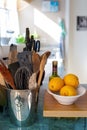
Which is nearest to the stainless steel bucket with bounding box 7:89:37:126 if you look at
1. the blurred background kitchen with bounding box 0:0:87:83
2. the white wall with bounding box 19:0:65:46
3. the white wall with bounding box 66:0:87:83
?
the white wall with bounding box 66:0:87:83

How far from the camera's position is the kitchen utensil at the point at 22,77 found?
81cm

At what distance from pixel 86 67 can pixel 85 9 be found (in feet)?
2.77

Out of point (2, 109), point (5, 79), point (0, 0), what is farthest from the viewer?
point (0, 0)

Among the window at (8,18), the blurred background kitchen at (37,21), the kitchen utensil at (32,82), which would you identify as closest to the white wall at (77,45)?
the blurred background kitchen at (37,21)

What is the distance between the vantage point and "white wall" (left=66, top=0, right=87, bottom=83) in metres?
3.11

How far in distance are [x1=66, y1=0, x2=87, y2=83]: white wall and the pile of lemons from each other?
2365 millimetres

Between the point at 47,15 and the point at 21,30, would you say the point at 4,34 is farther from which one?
the point at 47,15

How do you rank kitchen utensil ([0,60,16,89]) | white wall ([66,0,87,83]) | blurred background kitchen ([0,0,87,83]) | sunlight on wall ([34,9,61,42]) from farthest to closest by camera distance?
sunlight on wall ([34,9,61,42]) → blurred background kitchen ([0,0,87,83]) → white wall ([66,0,87,83]) → kitchen utensil ([0,60,16,89])

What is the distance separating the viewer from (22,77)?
2.68ft

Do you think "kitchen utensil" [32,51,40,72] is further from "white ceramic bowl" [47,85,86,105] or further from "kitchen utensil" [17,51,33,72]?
"white ceramic bowl" [47,85,86,105]

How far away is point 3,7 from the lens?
374 centimetres

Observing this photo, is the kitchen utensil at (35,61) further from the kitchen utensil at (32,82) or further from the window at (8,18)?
the window at (8,18)

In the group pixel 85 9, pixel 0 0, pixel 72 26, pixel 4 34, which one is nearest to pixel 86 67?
pixel 72 26

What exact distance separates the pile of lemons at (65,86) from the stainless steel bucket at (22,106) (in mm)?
98
